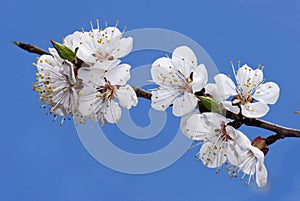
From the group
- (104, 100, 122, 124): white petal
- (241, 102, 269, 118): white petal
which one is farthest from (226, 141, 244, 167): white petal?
(104, 100, 122, 124): white petal

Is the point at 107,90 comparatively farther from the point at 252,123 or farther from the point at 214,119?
the point at 252,123

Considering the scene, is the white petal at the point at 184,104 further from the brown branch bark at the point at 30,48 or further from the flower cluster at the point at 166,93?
the brown branch bark at the point at 30,48

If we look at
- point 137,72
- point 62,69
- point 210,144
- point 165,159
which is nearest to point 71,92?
point 62,69

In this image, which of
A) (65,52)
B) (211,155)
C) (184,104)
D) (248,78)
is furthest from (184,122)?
(65,52)

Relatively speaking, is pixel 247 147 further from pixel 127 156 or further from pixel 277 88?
pixel 127 156

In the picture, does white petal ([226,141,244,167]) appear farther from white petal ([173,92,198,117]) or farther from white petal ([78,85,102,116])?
white petal ([78,85,102,116])

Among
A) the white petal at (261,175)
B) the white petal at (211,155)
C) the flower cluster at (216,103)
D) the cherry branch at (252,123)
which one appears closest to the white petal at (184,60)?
the flower cluster at (216,103)
